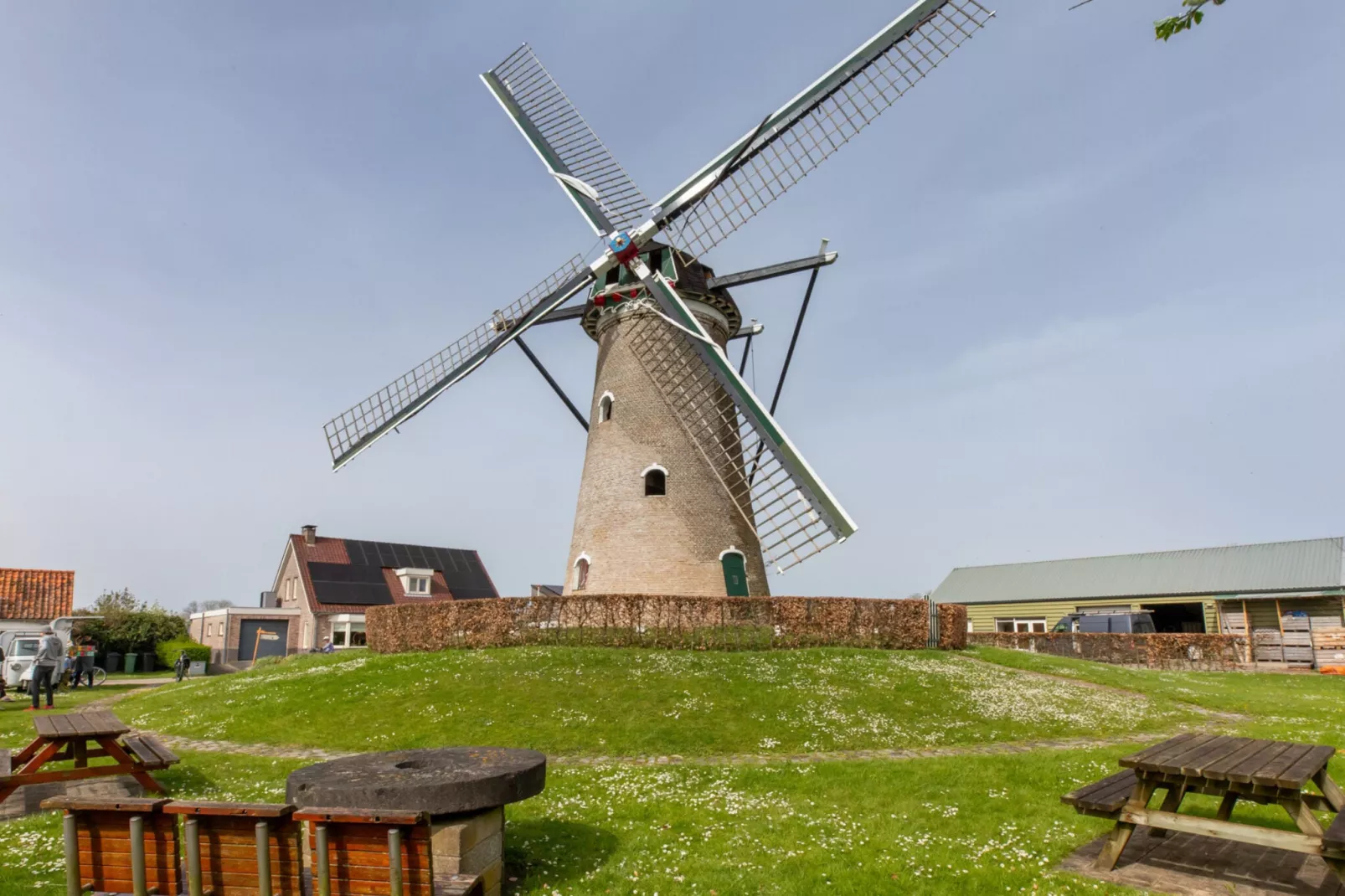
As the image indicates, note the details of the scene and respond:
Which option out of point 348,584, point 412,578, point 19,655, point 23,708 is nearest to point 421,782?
point 23,708

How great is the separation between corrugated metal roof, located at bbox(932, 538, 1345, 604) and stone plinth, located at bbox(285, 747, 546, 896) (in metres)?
38.8

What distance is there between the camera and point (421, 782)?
636cm

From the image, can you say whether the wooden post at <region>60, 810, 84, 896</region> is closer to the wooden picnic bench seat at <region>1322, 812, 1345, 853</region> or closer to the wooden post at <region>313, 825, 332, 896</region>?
the wooden post at <region>313, 825, 332, 896</region>

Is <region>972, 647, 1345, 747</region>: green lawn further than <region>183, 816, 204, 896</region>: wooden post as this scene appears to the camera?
Yes

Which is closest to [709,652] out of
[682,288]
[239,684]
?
[682,288]

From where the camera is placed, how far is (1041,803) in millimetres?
9117

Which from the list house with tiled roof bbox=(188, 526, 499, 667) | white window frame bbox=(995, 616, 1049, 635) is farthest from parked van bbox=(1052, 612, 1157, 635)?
house with tiled roof bbox=(188, 526, 499, 667)

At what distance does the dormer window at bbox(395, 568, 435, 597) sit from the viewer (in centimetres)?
4919

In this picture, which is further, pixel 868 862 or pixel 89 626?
pixel 89 626

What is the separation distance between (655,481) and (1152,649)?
67.7ft

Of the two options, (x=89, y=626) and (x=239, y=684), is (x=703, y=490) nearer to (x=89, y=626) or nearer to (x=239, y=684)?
(x=239, y=684)

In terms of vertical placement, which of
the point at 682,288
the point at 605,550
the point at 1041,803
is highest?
the point at 682,288

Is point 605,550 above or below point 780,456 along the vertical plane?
below

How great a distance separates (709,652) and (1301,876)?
528 inches
